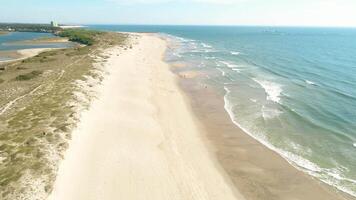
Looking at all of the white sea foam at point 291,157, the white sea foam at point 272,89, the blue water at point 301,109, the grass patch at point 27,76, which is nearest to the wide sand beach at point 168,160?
the white sea foam at point 291,157

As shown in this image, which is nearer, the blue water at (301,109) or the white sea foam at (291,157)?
the white sea foam at (291,157)

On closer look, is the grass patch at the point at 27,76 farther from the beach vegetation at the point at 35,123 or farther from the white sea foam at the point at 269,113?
the white sea foam at the point at 269,113

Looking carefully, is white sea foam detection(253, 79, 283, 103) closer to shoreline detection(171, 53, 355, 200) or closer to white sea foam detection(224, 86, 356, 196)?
shoreline detection(171, 53, 355, 200)

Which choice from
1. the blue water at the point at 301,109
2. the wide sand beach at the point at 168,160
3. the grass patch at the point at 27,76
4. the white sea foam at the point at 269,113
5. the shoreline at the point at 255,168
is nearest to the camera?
the wide sand beach at the point at 168,160

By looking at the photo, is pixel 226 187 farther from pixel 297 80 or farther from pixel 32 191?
pixel 297 80

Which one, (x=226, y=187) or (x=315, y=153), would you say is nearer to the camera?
(x=226, y=187)

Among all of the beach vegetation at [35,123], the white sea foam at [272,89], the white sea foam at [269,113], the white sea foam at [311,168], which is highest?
the beach vegetation at [35,123]

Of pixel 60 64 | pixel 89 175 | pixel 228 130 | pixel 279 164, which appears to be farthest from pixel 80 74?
pixel 279 164
